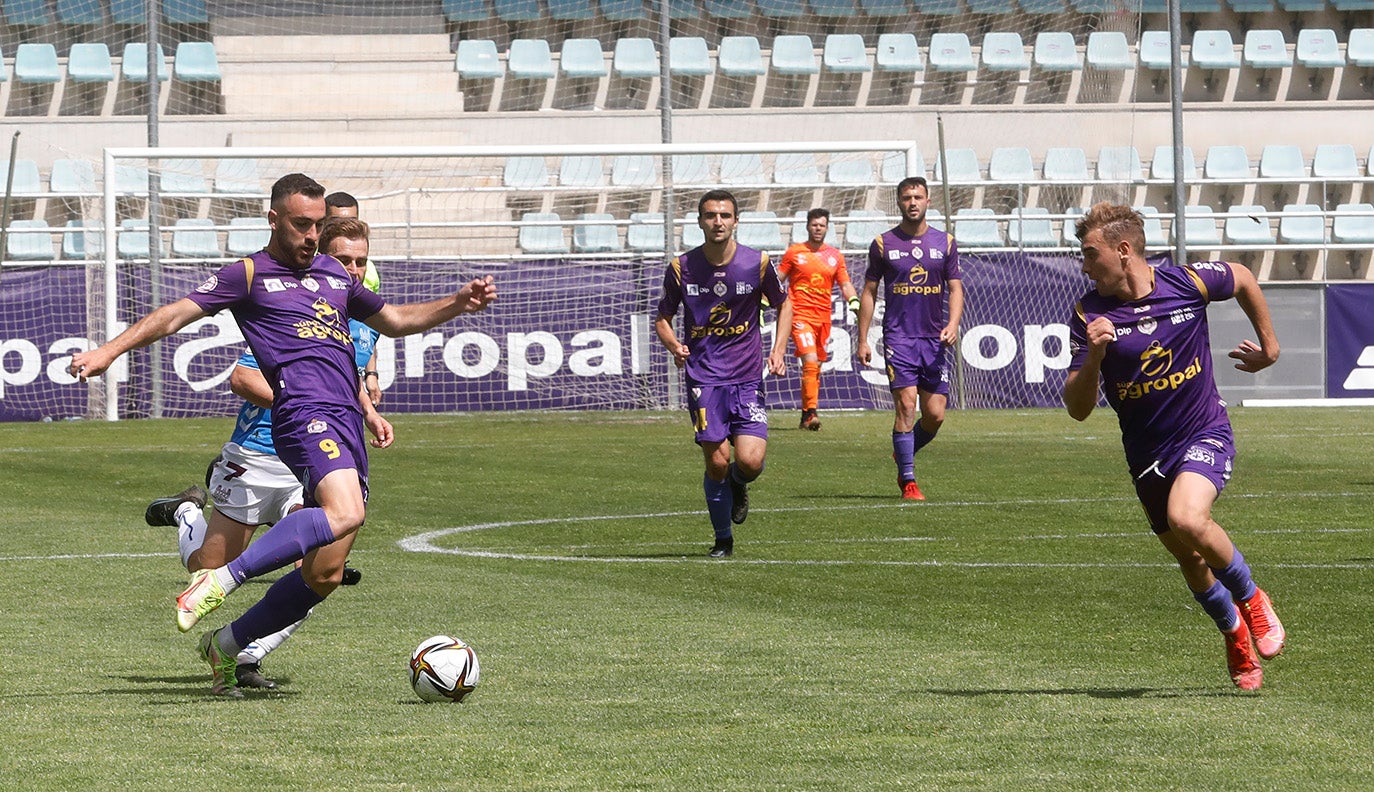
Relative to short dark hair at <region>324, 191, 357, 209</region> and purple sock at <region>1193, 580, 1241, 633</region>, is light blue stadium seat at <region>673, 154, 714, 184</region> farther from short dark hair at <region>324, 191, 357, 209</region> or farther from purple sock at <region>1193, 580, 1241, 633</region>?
purple sock at <region>1193, 580, 1241, 633</region>

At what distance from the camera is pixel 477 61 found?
28.1 meters

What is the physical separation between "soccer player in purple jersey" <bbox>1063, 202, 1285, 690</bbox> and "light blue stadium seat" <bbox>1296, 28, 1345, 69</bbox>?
2523cm

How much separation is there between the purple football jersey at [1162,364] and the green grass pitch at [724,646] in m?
0.83

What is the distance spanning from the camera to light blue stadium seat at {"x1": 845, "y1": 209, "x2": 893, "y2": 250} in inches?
972

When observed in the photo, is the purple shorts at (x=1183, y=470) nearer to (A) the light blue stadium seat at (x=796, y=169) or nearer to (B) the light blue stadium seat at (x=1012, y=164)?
(A) the light blue stadium seat at (x=796, y=169)

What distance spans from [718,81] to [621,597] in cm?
2088

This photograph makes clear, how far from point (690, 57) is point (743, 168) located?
365cm

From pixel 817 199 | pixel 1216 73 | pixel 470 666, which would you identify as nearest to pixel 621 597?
pixel 470 666

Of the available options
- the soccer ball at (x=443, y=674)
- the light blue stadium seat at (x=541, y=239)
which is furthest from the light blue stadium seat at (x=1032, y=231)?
the soccer ball at (x=443, y=674)

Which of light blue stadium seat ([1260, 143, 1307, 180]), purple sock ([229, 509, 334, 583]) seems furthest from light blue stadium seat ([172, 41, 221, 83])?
purple sock ([229, 509, 334, 583])

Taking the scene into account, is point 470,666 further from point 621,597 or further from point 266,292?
point 621,597

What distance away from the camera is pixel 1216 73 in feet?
100.0

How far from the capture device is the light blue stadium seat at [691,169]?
2462 cm

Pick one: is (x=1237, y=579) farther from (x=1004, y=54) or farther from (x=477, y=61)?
(x=1004, y=54)
